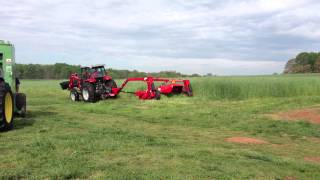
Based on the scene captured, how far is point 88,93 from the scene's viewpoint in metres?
25.6

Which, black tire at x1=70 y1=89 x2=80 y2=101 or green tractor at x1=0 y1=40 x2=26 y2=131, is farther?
black tire at x1=70 y1=89 x2=80 y2=101

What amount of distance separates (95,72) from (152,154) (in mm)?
18708

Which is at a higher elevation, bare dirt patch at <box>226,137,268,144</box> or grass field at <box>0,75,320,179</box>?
grass field at <box>0,75,320,179</box>

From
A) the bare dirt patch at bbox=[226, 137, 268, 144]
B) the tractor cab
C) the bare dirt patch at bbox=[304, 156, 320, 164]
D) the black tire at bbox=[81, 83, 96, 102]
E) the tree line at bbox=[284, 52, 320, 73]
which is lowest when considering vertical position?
the bare dirt patch at bbox=[304, 156, 320, 164]

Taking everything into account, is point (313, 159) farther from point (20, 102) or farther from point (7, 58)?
point (7, 58)

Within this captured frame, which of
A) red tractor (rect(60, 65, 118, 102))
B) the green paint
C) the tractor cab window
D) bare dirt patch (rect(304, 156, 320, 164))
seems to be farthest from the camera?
the tractor cab window

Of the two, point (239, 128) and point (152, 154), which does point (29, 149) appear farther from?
point (239, 128)

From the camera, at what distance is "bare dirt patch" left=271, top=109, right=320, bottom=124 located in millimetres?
16156

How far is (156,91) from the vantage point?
25156mm

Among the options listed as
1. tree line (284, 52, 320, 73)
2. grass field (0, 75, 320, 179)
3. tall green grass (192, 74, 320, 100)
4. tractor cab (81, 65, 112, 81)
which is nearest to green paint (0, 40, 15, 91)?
grass field (0, 75, 320, 179)

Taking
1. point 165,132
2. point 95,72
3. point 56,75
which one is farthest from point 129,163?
point 56,75

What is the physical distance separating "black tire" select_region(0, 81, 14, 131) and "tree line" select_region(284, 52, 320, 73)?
57.4m

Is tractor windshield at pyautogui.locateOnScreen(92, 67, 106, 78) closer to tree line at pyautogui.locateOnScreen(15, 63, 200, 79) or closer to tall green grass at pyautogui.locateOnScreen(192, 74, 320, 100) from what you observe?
tall green grass at pyautogui.locateOnScreen(192, 74, 320, 100)

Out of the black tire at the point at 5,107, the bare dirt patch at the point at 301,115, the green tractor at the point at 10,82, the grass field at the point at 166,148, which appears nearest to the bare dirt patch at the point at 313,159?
the grass field at the point at 166,148
